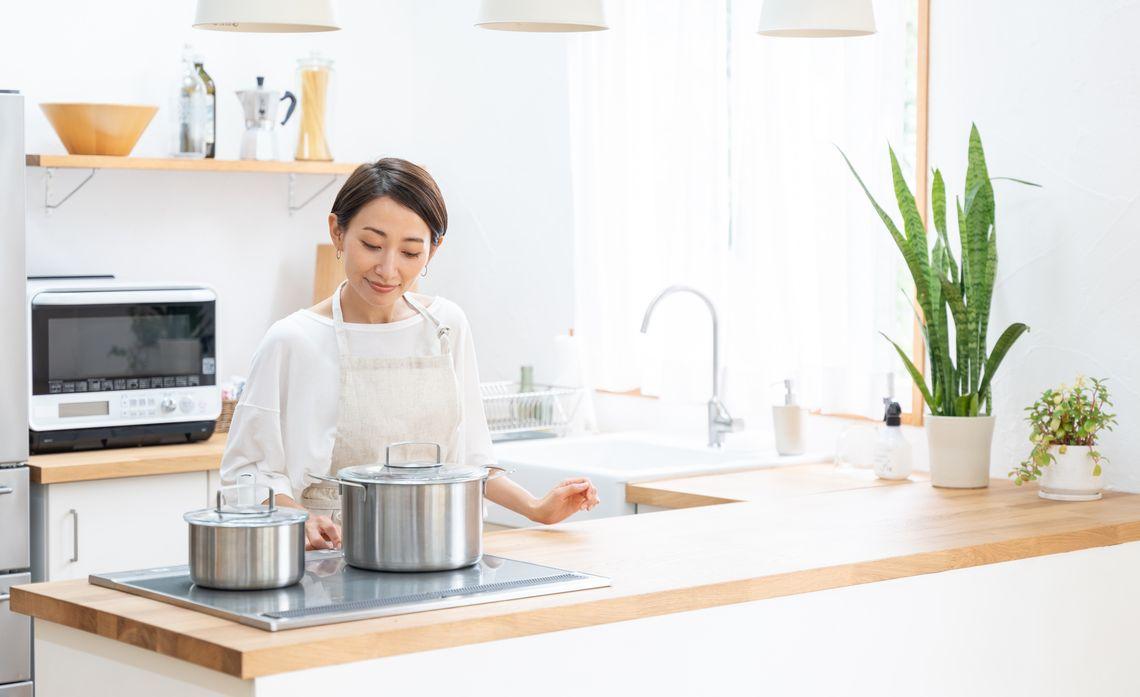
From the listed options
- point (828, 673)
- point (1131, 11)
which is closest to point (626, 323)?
point (1131, 11)

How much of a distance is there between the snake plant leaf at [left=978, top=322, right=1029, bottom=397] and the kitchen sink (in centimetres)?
57

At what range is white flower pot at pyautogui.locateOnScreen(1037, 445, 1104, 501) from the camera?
2830 millimetres

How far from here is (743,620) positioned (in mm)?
2068

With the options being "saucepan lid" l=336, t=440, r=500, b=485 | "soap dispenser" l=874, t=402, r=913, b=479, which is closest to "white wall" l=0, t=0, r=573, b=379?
"soap dispenser" l=874, t=402, r=913, b=479

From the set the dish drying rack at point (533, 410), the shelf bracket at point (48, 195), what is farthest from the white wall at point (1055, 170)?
the shelf bracket at point (48, 195)

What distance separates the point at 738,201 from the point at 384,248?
1.70 meters

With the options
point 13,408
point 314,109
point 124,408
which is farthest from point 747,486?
point 314,109

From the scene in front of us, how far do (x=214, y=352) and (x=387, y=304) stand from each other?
1.75m

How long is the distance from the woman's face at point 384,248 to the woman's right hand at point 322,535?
1.19 feet

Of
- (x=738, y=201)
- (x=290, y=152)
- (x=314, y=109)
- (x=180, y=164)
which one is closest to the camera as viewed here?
(x=738, y=201)

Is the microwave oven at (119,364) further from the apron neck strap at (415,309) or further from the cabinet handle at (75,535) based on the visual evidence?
the apron neck strap at (415,309)

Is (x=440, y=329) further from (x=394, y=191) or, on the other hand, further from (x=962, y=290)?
(x=962, y=290)

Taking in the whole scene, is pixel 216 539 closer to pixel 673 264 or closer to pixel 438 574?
pixel 438 574

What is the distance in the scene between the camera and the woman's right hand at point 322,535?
2252 mm
